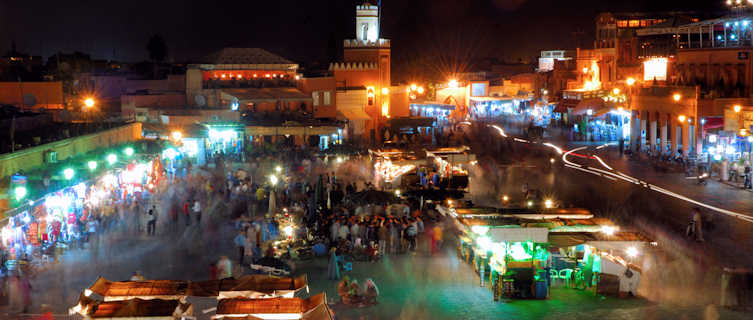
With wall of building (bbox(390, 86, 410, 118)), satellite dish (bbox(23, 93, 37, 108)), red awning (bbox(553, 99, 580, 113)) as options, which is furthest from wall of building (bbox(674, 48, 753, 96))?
satellite dish (bbox(23, 93, 37, 108))

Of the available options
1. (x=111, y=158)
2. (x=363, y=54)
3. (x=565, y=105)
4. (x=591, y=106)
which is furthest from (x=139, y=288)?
(x=565, y=105)

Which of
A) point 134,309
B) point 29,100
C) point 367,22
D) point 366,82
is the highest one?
point 367,22

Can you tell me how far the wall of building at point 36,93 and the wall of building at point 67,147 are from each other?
9105mm

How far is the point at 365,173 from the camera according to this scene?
93.6 ft

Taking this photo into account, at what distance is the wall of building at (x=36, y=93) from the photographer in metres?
35.0

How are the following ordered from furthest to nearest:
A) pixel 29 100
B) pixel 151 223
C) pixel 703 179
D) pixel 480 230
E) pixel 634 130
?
pixel 634 130 < pixel 29 100 < pixel 703 179 < pixel 151 223 < pixel 480 230

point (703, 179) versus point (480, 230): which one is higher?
point (703, 179)

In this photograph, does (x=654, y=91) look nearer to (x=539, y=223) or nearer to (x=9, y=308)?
(x=539, y=223)

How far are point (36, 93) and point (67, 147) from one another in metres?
18.4

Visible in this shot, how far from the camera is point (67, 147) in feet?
69.5

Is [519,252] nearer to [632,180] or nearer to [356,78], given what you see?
[632,180]

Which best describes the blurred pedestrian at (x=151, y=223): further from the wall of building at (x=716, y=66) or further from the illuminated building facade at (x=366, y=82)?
the illuminated building facade at (x=366, y=82)

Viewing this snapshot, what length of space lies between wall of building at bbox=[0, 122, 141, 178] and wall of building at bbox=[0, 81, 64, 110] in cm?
911

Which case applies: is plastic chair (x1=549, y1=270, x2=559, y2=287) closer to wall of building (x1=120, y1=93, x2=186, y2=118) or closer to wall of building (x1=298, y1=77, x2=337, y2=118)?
wall of building (x1=120, y1=93, x2=186, y2=118)
